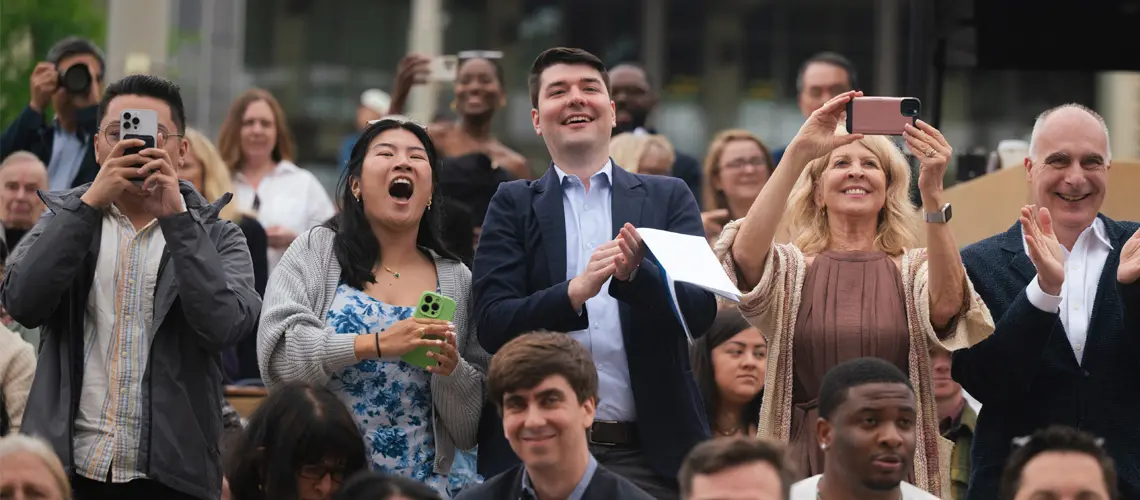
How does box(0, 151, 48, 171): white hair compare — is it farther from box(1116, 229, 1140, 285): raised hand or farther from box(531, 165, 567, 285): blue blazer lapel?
box(1116, 229, 1140, 285): raised hand

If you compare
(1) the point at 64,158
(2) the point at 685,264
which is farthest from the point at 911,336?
(1) the point at 64,158

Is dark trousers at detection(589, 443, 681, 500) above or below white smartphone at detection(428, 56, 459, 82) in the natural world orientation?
below

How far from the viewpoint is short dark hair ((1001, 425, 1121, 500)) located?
5922mm

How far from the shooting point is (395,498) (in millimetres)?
5480

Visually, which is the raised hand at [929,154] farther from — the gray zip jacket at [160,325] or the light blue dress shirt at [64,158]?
the light blue dress shirt at [64,158]

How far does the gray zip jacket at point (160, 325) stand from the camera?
6.14 meters

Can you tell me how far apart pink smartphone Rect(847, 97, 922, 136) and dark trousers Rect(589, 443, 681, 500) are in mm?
1305

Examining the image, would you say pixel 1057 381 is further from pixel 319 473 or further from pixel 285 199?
pixel 285 199

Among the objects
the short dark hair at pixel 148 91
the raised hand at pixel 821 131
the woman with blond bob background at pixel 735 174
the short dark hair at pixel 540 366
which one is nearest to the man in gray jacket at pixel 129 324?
the short dark hair at pixel 148 91

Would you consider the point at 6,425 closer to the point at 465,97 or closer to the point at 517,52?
the point at 465,97

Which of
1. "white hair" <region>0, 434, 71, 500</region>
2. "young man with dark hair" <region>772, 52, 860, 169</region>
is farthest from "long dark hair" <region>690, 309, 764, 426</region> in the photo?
"white hair" <region>0, 434, 71, 500</region>

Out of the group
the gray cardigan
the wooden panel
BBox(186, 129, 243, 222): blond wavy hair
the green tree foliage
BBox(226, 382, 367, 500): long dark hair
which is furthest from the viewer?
the green tree foliage

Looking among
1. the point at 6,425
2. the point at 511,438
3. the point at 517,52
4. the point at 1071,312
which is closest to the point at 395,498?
the point at 511,438

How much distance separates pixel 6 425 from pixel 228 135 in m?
3.49
